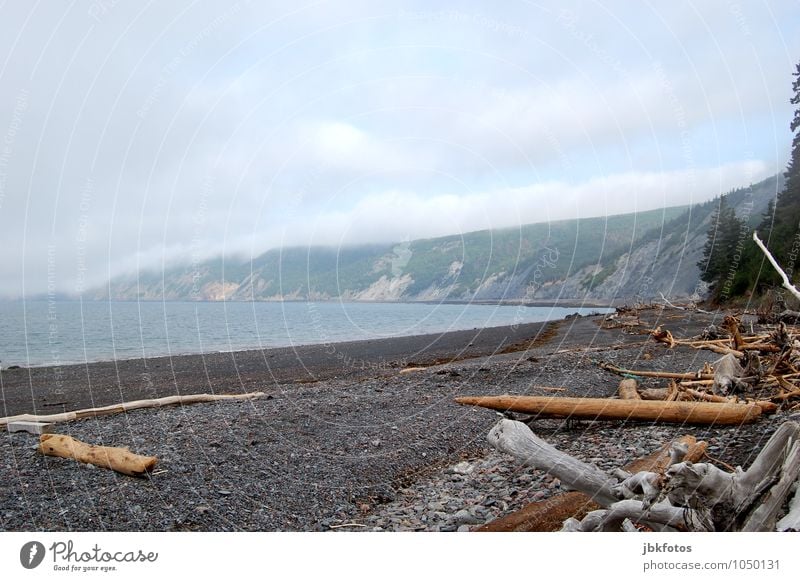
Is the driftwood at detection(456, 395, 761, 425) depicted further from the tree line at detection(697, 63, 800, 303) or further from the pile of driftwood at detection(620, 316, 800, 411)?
the tree line at detection(697, 63, 800, 303)

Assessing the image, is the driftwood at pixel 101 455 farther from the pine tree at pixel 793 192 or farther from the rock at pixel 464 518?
the pine tree at pixel 793 192

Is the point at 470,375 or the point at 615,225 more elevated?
the point at 615,225

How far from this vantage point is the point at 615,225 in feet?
534

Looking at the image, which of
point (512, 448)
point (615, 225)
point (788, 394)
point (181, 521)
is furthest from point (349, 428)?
point (615, 225)

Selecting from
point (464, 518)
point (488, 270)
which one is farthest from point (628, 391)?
point (488, 270)

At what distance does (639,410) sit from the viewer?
20.6 ft

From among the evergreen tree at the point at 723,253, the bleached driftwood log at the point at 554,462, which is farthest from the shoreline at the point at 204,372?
the evergreen tree at the point at 723,253

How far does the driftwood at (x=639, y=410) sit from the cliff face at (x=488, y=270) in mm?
2057

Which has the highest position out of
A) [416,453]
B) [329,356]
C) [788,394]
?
[788,394]

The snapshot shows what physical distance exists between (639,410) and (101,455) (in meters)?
6.06

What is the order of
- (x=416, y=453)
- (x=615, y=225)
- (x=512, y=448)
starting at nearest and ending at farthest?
(x=512, y=448) → (x=416, y=453) → (x=615, y=225)

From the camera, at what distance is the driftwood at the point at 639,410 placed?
545 cm
